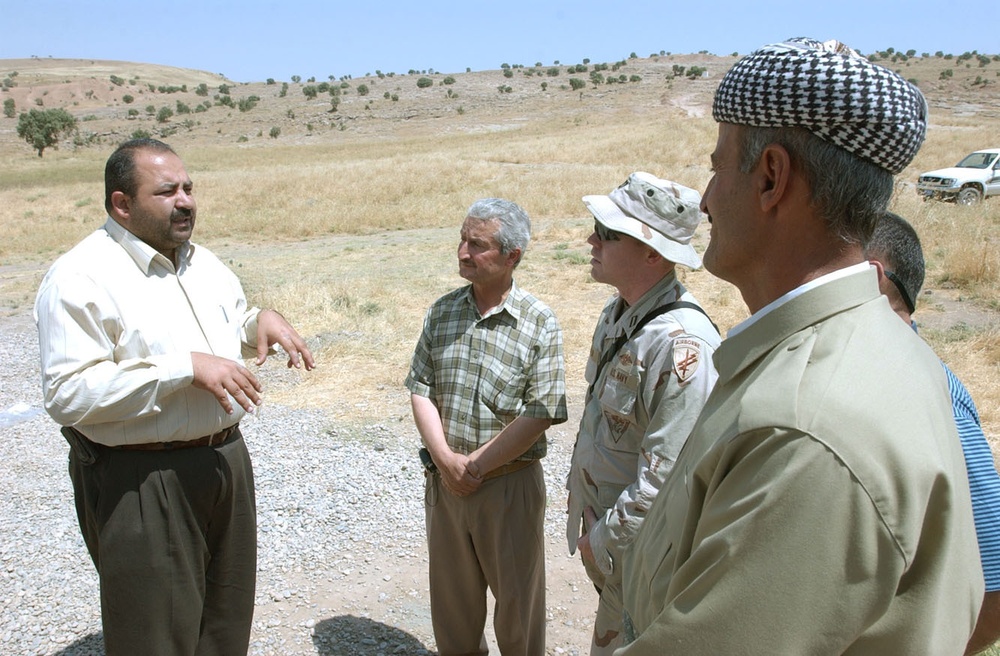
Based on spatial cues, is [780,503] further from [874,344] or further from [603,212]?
[603,212]

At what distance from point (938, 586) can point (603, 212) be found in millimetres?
1725

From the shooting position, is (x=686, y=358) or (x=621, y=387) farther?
(x=621, y=387)

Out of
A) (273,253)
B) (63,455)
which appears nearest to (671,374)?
(63,455)

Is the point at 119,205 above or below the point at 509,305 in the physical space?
above

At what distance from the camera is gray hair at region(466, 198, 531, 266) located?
3.09 meters

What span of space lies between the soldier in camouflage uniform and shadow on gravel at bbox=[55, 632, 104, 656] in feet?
7.86

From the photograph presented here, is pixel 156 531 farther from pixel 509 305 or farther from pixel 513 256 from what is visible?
pixel 513 256

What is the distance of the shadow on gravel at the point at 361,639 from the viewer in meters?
3.55

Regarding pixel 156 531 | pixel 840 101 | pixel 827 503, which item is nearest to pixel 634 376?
pixel 840 101

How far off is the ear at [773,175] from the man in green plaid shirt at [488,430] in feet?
5.99

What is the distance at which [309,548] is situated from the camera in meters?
4.43

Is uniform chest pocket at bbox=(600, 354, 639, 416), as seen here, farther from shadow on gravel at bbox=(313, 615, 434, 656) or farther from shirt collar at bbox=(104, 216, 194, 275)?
shadow on gravel at bbox=(313, 615, 434, 656)

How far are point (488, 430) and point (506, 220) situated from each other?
0.88m

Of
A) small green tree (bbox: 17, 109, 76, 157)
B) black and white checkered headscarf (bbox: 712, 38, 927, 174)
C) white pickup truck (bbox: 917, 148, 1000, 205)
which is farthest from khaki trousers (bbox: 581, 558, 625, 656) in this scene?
small green tree (bbox: 17, 109, 76, 157)
